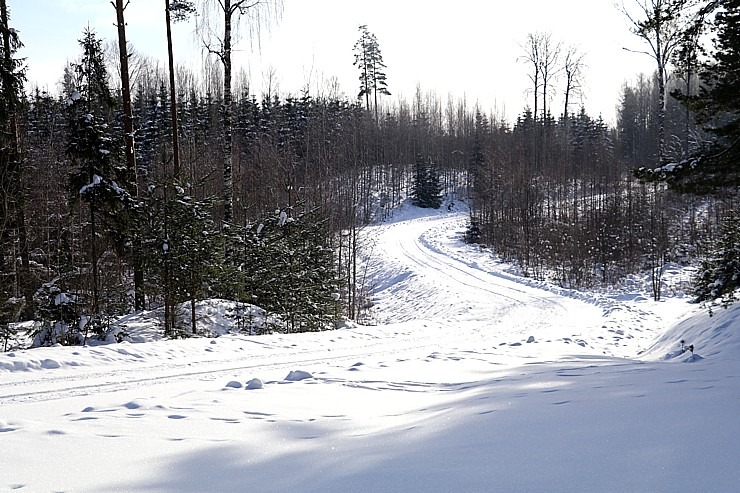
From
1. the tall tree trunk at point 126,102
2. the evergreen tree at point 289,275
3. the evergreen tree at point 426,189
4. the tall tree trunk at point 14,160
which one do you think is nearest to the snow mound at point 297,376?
the evergreen tree at point 289,275

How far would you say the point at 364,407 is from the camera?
5812 millimetres

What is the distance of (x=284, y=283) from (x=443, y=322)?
464 cm

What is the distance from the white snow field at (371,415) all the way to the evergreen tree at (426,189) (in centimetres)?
4818

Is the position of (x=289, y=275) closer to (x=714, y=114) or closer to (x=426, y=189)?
(x=714, y=114)

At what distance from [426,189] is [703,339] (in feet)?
165

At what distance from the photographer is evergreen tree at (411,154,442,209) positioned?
196ft

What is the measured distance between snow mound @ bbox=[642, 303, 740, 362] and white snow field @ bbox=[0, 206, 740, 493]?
0.22ft

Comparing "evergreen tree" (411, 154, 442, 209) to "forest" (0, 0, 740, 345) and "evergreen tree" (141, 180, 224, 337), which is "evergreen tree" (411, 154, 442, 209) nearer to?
"forest" (0, 0, 740, 345)

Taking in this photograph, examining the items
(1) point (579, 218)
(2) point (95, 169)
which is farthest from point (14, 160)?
(1) point (579, 218)

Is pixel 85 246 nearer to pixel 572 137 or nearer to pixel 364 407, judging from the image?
pixel 364 407

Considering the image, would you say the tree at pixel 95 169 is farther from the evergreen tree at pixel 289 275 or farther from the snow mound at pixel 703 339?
the snow mound at pixel 703 339

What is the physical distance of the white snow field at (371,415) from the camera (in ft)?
10.3

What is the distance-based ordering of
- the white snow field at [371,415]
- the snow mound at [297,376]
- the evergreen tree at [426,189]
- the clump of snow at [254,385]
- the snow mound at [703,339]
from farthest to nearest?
the evergreen tree at [426,189], the snow mound at [703,339], the snow mound at [297,376], the clump of snow at [254,385], the white snow field at [371,415]

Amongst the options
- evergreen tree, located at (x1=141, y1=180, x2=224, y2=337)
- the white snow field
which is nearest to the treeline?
the white snow field
